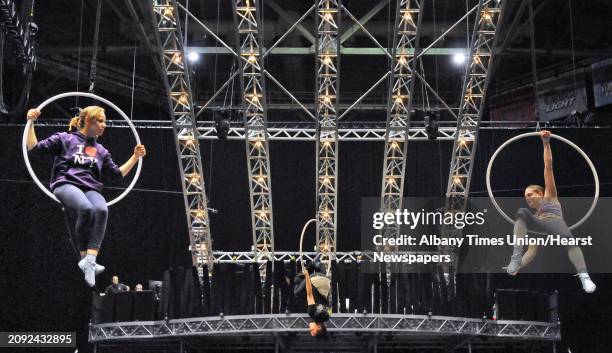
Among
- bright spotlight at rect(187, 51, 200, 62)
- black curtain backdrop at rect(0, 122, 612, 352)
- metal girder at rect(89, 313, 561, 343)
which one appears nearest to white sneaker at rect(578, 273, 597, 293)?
metal girder at rect(89, 313, 561, 343)

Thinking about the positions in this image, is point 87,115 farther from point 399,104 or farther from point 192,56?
point 192,56

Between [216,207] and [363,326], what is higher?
[216,207]

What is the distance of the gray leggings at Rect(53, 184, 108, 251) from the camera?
5.09 m

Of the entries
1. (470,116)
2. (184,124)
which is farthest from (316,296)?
(470,116)

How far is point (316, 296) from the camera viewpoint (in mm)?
9531

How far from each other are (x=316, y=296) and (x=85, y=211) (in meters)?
4.91

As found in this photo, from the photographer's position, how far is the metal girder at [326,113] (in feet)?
59.9

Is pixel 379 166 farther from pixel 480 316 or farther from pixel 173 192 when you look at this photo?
pixel 480 316

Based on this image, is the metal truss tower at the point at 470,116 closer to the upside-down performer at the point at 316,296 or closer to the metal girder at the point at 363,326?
the metal girder at the point at 363,326

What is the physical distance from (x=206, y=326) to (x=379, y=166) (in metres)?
9.82

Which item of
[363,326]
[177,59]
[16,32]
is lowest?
[363,326]

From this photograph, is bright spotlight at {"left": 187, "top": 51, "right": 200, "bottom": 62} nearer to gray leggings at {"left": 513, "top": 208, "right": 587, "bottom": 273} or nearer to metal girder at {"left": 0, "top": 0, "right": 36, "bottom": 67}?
metal girder at {"left": 0, "top": 0, "right": 36, "bottom": 67}

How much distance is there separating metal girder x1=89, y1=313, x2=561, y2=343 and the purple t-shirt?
947cm

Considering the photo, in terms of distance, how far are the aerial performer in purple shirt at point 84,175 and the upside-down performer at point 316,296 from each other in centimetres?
380
